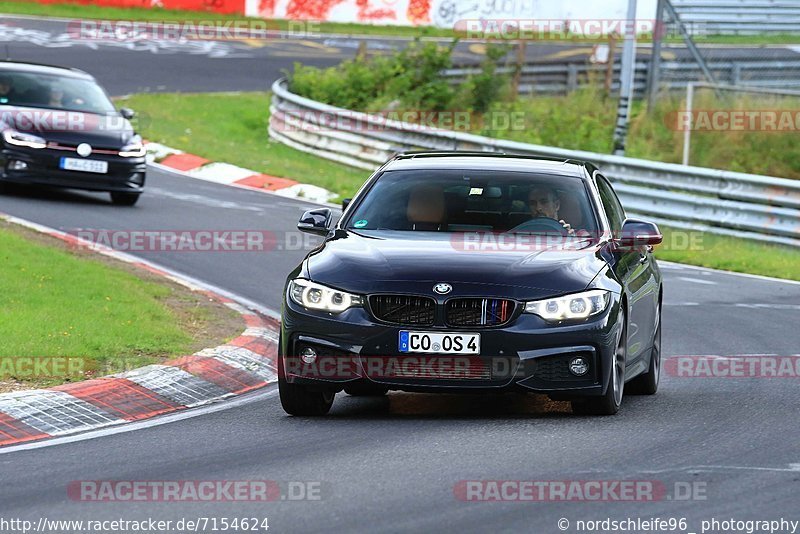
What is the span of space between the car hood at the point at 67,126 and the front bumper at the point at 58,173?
8.0 inches

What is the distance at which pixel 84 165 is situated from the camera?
19.7 metres

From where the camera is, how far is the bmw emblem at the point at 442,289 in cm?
853

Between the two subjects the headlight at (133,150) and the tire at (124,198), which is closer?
the headlight at (133,150)

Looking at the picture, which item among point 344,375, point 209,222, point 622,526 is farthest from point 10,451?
point 209,222

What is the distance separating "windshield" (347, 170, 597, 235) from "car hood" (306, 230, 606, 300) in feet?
1.34

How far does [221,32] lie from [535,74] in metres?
15.8

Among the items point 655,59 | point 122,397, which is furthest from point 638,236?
point 655,59

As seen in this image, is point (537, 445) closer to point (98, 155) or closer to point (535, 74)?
point (98, 155)

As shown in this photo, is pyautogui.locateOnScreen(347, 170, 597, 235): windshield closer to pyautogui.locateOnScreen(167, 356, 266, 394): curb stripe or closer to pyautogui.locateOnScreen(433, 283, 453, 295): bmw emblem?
pyautogui.locateOnScreen(433, 283, 453, 295): bmw emblem

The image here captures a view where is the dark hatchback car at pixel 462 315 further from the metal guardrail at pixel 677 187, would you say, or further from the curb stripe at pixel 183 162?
the curb stripe at pixel 183 162

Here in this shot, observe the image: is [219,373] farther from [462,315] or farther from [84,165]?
[84,165]

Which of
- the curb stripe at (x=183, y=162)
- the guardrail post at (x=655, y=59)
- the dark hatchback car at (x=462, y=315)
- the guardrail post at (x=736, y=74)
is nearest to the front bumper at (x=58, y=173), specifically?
the curb stripe at (x=183, y=162)

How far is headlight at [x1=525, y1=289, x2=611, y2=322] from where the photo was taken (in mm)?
8578

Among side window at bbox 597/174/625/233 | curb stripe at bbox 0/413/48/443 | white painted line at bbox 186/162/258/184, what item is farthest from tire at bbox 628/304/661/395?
white painted line at bbox 186/162/258/184
